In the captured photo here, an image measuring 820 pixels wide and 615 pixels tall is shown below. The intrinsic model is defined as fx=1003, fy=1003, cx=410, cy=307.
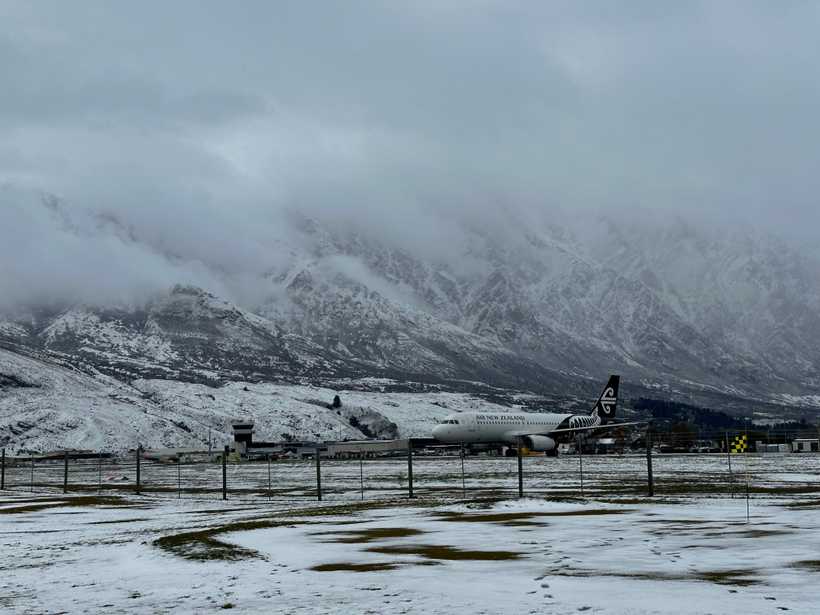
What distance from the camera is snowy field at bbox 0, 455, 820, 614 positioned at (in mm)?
14305

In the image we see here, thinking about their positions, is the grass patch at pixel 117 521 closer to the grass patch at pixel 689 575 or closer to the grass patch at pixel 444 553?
the grass patch at pixel 444 553

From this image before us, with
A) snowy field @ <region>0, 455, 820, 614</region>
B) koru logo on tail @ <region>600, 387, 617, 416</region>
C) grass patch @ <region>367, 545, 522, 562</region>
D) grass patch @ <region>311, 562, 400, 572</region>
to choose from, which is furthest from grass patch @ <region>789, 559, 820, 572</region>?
koru logo on tail @ <region>600, 387, 617, 416</region>

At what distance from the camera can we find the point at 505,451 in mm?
131750

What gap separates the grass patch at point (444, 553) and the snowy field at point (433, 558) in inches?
2.2

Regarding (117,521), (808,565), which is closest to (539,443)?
(117,521)

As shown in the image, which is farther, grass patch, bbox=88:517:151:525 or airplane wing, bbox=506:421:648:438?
airplane wing, bbox=506:421:648:438

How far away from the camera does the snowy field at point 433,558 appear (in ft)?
46.9

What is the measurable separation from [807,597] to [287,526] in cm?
1584

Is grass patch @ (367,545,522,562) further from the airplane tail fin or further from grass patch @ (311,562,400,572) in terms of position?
the airplane tail fin

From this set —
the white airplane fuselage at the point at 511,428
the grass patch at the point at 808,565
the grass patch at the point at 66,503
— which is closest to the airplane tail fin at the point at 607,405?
the white airplane fuselage at the point at 511,428

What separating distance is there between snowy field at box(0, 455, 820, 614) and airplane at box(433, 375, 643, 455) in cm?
9520

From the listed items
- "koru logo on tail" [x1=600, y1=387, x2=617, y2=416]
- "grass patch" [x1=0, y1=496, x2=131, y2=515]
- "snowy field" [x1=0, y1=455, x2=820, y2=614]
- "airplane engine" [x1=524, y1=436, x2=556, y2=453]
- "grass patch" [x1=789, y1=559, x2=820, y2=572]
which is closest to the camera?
"snowy field" [x1=0, y1=455, x2=820, y2=614]

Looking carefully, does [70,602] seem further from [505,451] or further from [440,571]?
[505,451]

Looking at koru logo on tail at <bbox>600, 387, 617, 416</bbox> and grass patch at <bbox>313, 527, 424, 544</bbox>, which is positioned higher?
koru logo on tail at <bbox>600, 387, 617, 416</bbox>
